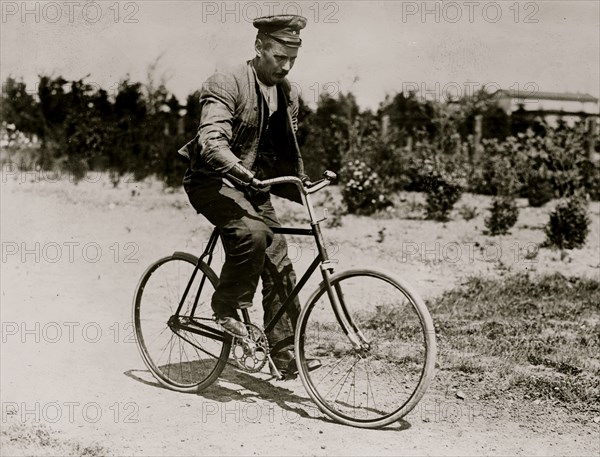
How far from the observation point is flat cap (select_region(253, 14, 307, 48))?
4152 millimetres

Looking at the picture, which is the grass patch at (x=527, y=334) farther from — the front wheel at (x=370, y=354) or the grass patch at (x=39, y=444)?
the grass patch at (x=39, y=444)

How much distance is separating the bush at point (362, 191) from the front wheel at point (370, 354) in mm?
6003

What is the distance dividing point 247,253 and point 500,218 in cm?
731

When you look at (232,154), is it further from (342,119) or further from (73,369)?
(342,119)

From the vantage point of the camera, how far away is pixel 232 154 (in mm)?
4047

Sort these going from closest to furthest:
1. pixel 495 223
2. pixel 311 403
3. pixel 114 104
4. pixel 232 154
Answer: pixel 232 154, pixel 311 403, pixel 495 223, pixel 114 104

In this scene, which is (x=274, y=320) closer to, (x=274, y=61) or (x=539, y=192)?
(x=274, y=61)

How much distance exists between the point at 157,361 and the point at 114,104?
13.3 metres

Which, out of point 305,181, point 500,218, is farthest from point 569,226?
point 305,181

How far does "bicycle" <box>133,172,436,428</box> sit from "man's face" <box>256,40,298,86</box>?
65 cm

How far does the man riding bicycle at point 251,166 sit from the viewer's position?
411cm

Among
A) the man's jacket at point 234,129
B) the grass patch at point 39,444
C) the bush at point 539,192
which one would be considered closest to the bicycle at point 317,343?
the man's jacket at point 234,129

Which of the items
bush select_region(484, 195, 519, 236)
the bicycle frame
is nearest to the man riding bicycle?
the bicycle frame

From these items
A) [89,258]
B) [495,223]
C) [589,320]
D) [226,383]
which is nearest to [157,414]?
[226,383]
